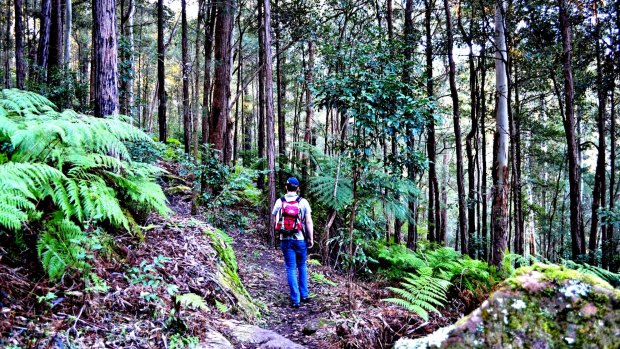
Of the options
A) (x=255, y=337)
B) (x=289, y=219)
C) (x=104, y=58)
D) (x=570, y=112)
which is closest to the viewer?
(x=255, y=337)

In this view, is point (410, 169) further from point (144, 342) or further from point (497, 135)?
point (144, 342)

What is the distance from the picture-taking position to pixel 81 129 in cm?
355

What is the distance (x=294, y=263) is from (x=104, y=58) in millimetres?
3915

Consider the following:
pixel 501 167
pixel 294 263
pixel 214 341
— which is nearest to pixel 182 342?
pixel 214 341

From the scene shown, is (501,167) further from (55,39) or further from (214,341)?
(55,39)

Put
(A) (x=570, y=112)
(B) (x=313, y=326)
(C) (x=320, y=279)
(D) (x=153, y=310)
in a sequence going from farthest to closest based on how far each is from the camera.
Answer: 1. (A) (x=570, y=112)
2. (C) (x=320, y=279)
3. (B) (x=313, y=326)
4. (D) (x=153, y=310)

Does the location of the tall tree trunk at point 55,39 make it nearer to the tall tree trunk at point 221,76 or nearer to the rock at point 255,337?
the tall tree trunk at point 221,76

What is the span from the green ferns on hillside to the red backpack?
2.17m

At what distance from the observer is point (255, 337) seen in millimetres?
3740

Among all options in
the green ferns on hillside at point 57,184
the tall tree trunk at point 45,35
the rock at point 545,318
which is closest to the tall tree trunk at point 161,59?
the tall tree trunk at point 45,35

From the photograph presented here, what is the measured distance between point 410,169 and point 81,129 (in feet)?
23.3

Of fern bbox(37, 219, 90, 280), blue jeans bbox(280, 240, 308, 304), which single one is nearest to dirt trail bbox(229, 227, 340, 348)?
blue jeans bbox(280, 240, 308, 304)

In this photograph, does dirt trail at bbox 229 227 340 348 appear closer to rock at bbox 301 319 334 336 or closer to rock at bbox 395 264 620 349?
rock at bbox 301 319 334 336

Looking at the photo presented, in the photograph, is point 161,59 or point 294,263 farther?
point 161,59
